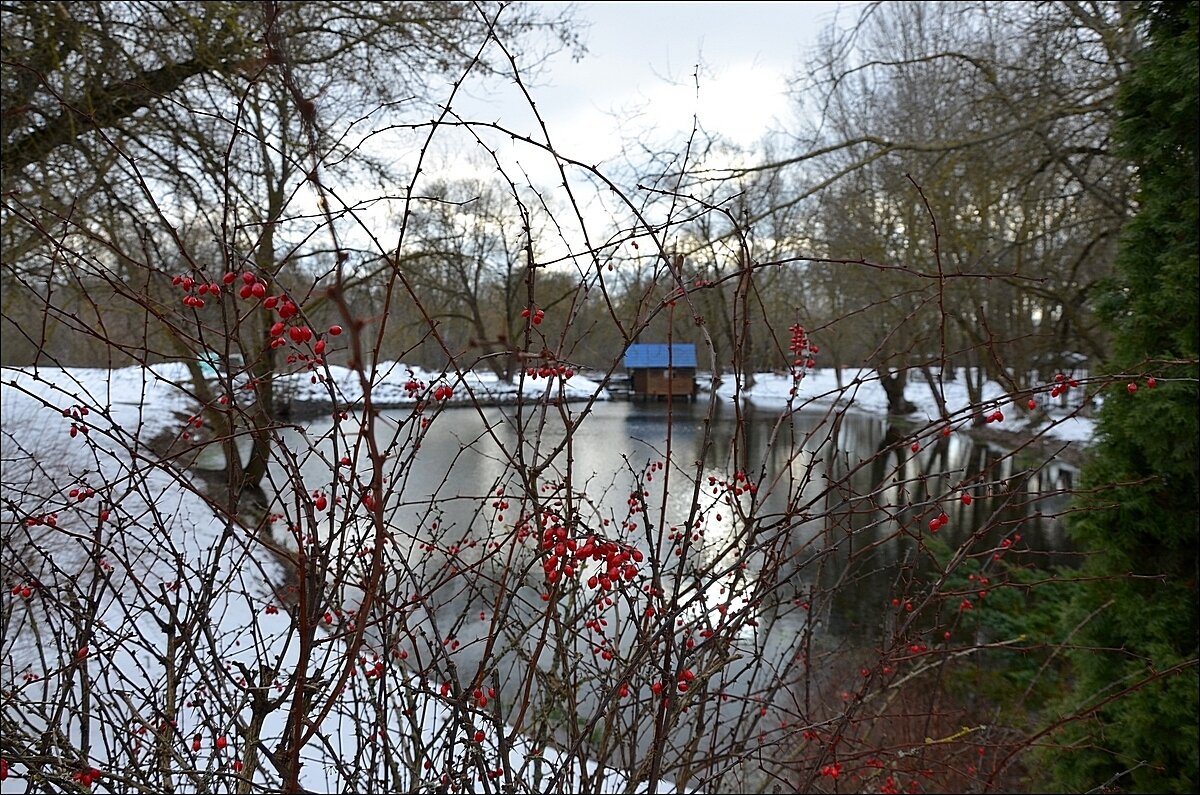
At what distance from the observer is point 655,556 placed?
1316 mm

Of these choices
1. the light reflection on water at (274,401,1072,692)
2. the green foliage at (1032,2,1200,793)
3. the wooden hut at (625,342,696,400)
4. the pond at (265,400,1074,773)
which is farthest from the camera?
the wooden hut at (625,342,696,400)

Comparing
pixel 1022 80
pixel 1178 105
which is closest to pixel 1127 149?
pixel 1178 105

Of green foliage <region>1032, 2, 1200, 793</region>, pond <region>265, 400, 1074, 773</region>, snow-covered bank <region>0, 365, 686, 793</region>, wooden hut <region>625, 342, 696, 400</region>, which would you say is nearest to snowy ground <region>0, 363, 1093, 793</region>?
snow-covered bank <region>0, 365, 686, 793</region>

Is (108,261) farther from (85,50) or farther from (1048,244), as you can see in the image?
(1048,244)

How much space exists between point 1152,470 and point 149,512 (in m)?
3.40

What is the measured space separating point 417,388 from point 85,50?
5003mm

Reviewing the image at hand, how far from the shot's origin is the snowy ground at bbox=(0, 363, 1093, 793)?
1.33 metres

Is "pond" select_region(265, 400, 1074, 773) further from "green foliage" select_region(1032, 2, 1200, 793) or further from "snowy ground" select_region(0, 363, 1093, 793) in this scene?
"green foliage" select_region(1032, 2, 1200, 793)

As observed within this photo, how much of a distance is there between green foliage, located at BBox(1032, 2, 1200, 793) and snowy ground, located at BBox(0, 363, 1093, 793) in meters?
0.48

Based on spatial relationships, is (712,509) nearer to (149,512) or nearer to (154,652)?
(149,512)

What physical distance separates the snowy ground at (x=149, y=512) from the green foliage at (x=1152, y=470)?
1.57ft

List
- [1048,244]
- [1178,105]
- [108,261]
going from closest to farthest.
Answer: [1178,105] → [108,261] → [1048,244]

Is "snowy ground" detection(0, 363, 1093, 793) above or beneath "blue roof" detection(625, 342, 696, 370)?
beneath

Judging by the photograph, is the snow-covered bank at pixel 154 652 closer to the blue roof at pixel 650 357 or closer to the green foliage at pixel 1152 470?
the green foliage at pixel 1152 470
